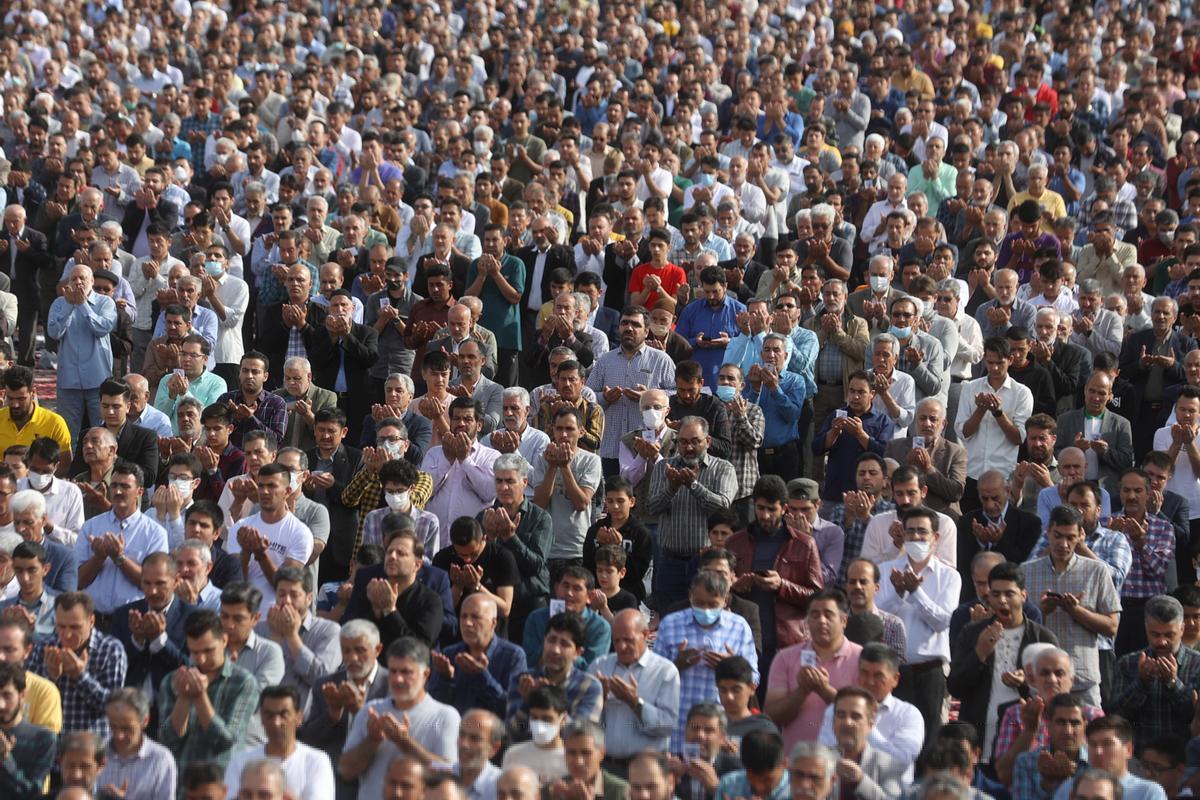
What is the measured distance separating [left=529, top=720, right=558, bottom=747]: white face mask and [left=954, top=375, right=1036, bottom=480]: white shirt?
5301 mm

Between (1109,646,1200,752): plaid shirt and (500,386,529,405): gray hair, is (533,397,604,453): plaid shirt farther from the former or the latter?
(1109,646,1200,752): plaid shirt

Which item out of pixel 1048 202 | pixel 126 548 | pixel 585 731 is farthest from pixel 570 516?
pixel 1048 202

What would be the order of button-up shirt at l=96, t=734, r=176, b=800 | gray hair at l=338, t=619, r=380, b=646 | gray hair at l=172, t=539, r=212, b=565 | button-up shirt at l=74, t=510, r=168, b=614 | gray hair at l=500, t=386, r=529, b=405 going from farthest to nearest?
gray hair at l=500, t=386, r=529, b=405 < button-up shirt at l=74, t=510, r=168, b=614 < gray hair at l=172, t=539, r=212, b=565 < gray hair at l=338, t=619, r=380, b=646 < button-up shirt at l=96, t=734, r=176, b=800

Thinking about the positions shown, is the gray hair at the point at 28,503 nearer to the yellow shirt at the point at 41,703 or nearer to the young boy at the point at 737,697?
the yellow shirt at the point at 41,703

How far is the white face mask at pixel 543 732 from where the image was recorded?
9258 mm

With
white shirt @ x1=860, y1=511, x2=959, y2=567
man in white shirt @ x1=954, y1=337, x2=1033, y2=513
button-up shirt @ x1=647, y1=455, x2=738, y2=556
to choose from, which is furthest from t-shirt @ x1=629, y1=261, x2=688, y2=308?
white shirt @ x1=860, y1=511, x2=959, y2=567

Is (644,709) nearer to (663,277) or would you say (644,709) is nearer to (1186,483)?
(1186,483)

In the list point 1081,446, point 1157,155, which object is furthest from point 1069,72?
point 1081,446

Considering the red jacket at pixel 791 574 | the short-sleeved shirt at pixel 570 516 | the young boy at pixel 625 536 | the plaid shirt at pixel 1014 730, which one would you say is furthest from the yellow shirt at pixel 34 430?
the plaid shirt at pixel 1014 730

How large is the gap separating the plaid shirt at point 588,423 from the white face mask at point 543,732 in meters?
4.32

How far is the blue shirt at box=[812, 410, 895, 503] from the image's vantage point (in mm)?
13406

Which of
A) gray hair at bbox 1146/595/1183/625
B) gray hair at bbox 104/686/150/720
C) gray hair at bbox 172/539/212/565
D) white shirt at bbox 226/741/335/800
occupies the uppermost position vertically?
gray hair at bbox 1146/595/1183/625

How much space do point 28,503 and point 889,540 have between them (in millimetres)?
5283

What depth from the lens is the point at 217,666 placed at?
32.6ft
